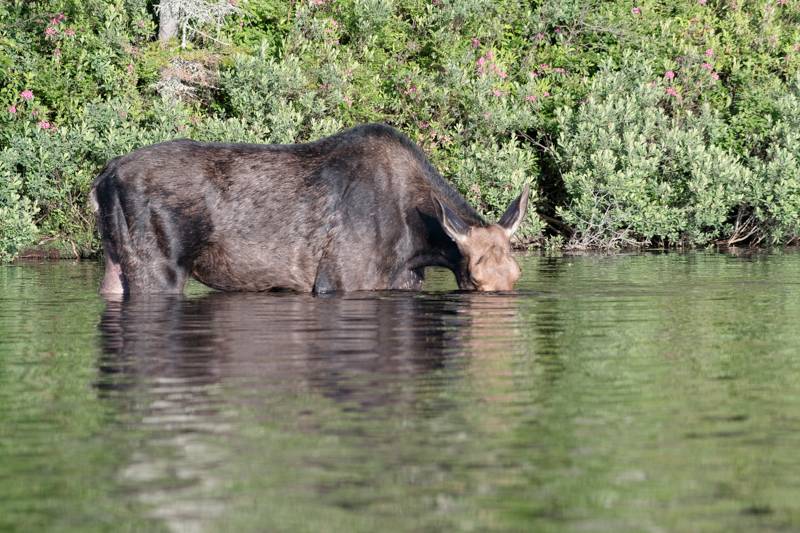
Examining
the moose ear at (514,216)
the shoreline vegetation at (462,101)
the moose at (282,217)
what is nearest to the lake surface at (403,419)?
the moose ear at (514,216)

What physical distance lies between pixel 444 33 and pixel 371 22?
1.45 metres

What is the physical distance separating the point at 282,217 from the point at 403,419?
847cm

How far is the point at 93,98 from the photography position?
2603cm

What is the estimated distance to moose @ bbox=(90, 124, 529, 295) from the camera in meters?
15.5

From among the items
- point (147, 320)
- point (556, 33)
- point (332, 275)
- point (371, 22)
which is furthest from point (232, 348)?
point (556, 33)

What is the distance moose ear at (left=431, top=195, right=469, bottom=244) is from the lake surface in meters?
1.28

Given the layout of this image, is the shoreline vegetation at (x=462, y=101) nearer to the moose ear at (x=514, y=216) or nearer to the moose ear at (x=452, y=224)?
the moose ear at (x=514, y=216)

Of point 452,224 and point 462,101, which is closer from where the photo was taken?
point 452,224

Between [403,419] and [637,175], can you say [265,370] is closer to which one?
[403,419]

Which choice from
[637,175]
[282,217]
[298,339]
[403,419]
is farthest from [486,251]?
[637,175]

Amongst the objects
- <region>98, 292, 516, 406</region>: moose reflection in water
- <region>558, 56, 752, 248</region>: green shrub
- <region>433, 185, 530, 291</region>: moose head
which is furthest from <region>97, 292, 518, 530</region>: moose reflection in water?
<region>558, 56, 752, 248</region>: green shrub

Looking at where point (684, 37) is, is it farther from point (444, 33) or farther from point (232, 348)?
point (232, 348)

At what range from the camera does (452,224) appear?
1491 cm

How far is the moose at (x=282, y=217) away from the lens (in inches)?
611
